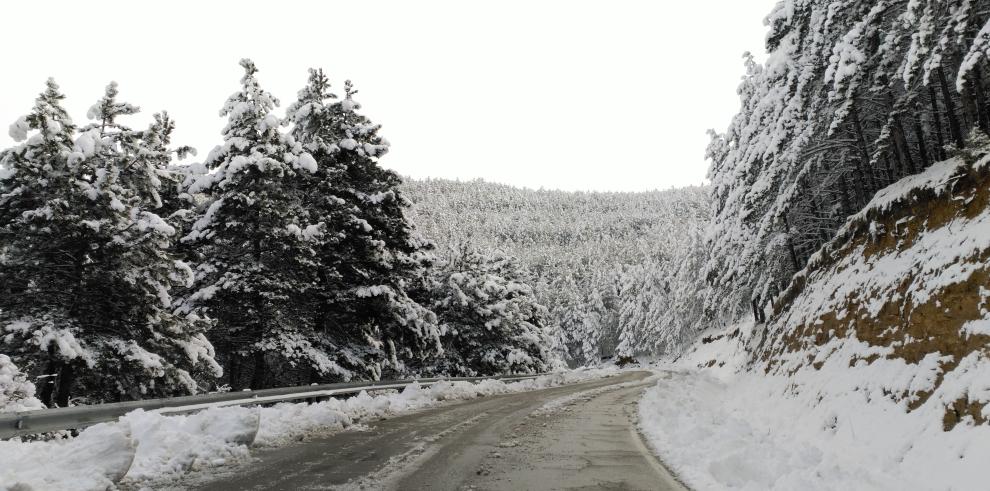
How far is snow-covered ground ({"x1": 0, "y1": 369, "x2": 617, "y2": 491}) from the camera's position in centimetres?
540

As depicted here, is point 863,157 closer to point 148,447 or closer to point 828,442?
point 828,442

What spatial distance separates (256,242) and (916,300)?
51.6 ft

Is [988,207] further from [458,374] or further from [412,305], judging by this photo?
[458,374]

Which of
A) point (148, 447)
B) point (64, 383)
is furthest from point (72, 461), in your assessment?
point (64, 383)

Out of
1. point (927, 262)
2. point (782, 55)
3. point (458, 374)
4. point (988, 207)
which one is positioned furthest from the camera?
point (458, 374)

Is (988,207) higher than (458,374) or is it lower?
higher

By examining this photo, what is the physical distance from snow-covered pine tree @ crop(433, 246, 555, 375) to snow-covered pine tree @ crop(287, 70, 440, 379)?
893 centimetres

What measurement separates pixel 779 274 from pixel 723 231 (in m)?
2.49

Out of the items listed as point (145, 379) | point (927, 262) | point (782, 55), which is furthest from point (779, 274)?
point (145, 379)

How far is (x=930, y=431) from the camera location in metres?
6.31

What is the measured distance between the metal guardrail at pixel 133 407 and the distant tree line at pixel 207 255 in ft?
7.11

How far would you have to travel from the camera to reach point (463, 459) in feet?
25.0

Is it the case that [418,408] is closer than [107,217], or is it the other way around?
[107,217]

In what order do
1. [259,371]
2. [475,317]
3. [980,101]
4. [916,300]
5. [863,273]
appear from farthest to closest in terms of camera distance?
[475,317] < [259,371] < [863,273] < [980,101] < [916,300]
